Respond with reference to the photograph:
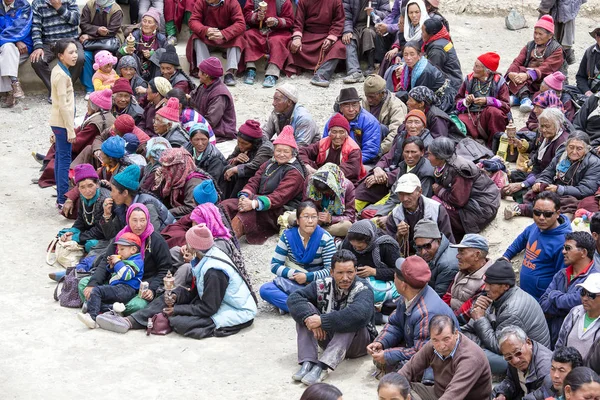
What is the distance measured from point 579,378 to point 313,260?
10.8ft

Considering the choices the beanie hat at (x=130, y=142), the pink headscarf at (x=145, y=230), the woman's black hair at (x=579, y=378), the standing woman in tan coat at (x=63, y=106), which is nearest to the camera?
the woman's black hair at (x=579, y=378)

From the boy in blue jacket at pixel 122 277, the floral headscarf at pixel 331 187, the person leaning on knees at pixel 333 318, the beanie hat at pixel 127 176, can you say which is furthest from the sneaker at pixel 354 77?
the person leaning on knees at pixel 333 318

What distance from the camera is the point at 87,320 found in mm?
9227

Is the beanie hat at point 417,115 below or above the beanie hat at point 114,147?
above

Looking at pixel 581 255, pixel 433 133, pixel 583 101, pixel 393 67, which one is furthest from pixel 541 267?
pixel 393 67

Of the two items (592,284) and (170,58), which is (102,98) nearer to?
(170,58)

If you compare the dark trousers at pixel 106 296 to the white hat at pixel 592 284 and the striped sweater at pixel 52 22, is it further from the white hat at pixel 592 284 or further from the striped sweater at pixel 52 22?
the striped sweater at pixel 52 22

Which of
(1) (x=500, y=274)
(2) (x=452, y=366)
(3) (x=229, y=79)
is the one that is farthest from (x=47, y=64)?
(2) (x=452, y=366)

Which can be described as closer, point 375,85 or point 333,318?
point 333,318

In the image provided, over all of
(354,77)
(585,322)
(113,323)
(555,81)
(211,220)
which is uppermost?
(555,81)

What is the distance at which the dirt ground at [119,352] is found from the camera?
8289 millimetres

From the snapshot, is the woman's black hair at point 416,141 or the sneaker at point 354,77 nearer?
the woman's black hair at point 416,141

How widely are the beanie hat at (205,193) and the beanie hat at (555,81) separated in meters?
3.93

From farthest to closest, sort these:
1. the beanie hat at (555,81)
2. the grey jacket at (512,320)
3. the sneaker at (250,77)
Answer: the sneaker at (250,77) < the beanie hat at (555,81) < the grey jacket at (512,320)
